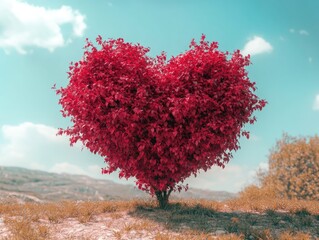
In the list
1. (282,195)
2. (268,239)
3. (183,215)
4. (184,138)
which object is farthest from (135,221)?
(282,195)

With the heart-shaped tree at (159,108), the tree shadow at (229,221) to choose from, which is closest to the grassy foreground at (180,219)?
the tree shadow at (229,221)

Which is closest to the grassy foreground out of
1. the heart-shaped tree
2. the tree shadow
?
the tree shadow

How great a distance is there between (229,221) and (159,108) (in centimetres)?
484

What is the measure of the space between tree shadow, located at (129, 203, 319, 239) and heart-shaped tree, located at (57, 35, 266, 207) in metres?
1.25

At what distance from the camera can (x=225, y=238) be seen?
1207cm

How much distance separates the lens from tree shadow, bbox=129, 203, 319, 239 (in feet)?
44.7

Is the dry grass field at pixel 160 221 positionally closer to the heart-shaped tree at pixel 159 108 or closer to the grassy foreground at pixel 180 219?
the grassy foreground at pixel 180 219

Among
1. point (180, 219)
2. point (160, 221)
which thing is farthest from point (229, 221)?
point (160, 221)

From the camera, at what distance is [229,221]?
49.4ft

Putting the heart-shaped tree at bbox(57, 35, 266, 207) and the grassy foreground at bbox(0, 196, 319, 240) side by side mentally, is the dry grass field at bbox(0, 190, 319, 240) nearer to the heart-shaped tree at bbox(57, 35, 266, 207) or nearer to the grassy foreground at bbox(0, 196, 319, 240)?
the grassy foreground at bbox(0, 196, 319, 240)

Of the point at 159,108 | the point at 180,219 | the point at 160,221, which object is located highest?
the point at 159,108

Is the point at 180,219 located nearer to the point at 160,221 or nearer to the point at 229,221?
the point at 160,221

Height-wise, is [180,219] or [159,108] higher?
[159,108]

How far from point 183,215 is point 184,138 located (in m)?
2.93
